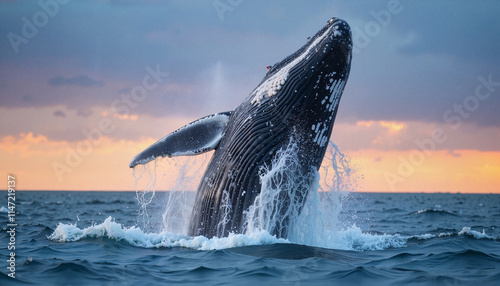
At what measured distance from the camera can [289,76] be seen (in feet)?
25.2

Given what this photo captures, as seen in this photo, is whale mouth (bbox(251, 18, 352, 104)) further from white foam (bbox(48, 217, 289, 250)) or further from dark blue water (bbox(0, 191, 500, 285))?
dark blue water (bbox(0, 191, 500, 285))

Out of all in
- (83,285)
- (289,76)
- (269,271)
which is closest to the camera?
(83,285)

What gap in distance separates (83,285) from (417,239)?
748cm

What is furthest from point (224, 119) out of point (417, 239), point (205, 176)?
point (417, 239)

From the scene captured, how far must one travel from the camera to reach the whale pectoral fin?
8969 millimetres

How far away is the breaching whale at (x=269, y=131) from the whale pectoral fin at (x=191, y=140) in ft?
0.06

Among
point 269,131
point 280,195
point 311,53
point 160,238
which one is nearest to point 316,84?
point 311,53

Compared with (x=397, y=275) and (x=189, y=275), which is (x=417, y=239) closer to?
(x=397, y=275)

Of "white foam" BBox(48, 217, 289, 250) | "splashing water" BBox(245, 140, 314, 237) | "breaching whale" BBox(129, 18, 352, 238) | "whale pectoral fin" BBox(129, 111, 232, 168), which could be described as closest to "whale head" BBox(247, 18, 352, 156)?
"breaching whale" BBox(129, 18, 352, 238)

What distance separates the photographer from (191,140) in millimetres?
9117

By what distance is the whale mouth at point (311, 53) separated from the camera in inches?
287

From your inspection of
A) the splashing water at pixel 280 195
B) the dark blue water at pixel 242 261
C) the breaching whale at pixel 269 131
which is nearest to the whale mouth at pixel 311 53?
the breaching whale at pixel 269 131

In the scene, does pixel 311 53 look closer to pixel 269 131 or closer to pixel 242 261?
pixel 269 131

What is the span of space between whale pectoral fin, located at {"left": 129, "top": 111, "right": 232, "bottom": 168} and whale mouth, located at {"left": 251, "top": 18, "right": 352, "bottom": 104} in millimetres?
1045
